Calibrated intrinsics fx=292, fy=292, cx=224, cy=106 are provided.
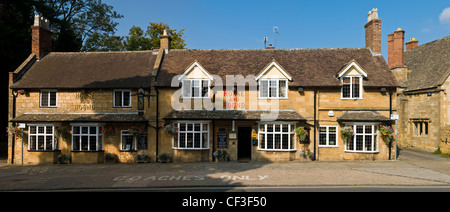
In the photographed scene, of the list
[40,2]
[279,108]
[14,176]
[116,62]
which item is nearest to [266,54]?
[279,108]

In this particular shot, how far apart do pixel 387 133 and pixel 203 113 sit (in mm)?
12751

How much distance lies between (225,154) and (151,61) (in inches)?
384

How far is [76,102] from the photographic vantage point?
2172cm

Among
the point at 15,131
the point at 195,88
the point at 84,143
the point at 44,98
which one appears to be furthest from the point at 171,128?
the point at 15,131

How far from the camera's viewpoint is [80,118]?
20.9m

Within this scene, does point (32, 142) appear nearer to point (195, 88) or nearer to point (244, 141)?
point (195, 88)

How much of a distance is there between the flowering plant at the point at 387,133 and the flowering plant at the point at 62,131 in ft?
72.7

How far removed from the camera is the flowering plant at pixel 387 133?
20.0m

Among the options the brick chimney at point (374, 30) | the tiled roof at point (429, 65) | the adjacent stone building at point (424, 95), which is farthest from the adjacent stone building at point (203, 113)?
the tiled roof at point (429, 65)

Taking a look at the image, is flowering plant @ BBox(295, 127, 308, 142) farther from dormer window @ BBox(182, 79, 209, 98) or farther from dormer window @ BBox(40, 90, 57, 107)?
dormer window @ BBox(40, 90, 57, 107)

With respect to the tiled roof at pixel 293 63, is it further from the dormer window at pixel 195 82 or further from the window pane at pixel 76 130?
the window pane at pixel 76 130

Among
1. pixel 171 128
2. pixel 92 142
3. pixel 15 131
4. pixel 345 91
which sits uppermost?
pixel 345 91

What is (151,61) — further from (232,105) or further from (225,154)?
(225,154)

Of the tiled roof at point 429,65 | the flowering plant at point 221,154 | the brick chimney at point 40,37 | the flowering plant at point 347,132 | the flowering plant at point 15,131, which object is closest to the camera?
the flowering plant at point 347,132
